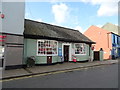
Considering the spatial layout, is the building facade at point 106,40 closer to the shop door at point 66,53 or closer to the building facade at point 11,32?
the shop door at point 66,53

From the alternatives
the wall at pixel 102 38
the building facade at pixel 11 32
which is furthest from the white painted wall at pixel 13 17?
the wall at pixel 102 38

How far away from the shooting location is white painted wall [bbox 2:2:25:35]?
8219 millimetres

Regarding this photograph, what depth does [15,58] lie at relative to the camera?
27.9 feet

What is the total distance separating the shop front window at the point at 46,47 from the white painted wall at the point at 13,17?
97.3 inches

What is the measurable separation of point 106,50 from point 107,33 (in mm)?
3725

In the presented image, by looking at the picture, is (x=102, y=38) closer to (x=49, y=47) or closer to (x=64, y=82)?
(x=49, y=47)

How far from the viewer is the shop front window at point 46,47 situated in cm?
1061

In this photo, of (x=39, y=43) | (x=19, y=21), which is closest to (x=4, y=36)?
(x=19, y=21)

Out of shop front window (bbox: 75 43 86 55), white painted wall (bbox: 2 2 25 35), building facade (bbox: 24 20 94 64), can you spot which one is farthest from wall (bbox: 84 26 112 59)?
white painted wall (bbox: 2 2 25 35)

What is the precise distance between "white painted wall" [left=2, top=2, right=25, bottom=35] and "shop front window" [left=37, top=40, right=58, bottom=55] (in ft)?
8.11

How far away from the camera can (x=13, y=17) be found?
8633mm

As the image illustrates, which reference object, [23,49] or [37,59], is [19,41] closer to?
[23,49]

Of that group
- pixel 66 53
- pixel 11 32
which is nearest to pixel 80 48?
pixel 66 53

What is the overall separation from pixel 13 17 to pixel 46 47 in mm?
4397
